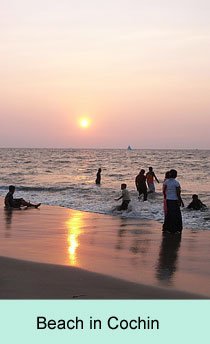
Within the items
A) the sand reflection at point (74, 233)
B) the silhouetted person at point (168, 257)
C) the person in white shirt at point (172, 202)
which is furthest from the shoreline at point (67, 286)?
the person in white shirt at point (172, 202)

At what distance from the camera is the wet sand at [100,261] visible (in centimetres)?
761

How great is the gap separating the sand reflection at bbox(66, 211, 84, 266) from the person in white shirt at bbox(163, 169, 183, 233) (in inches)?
Result: 99.4

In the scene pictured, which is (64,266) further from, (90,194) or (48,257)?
(90,194)

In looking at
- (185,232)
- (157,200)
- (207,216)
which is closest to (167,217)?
(185,232)

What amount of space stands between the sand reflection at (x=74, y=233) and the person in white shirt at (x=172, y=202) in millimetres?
2524

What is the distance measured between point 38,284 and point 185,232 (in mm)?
7891

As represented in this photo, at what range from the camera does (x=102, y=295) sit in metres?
7.32

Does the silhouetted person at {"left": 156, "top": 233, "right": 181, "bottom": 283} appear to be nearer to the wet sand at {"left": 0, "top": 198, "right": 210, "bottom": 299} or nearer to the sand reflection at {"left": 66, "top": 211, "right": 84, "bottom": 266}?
the wet sand at {"left": 0, "top": 198, "right": 210, "bottom": 299}

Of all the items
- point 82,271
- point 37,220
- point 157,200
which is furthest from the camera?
point 157,200

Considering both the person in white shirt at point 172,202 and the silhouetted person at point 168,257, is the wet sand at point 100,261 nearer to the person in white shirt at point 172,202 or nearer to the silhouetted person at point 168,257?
the silhouetted person at point 168,257

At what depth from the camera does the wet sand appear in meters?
7.61

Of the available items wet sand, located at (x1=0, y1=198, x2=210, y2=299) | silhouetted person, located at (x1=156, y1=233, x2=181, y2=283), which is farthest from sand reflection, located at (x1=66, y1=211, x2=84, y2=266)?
silhouetted person, located at (x1=156, y1=233, x2=181, y2=283)

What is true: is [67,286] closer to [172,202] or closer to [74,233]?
[74,233]

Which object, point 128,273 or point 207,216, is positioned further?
point 207,216
